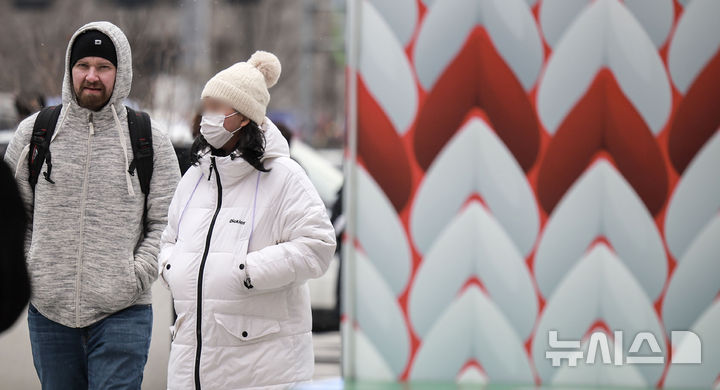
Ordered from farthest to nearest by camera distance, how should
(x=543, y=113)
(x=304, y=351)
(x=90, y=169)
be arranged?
(x=90, y=169) < (x=304, y=351) < (x=543, y=113)

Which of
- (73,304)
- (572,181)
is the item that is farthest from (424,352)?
(73,304)

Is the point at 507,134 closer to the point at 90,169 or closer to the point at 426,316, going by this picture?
the point at 426,316

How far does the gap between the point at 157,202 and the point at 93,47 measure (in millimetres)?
652

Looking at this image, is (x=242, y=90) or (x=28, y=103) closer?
(x=242, y=90)

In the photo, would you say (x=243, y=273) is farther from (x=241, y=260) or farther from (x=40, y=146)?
(x=40, y=146)

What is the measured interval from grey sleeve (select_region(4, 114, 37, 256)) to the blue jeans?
344mm

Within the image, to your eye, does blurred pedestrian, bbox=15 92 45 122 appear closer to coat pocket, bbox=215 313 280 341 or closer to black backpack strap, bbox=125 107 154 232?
black backpack strap, bbox=125 107 154 232

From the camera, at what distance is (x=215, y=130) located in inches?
167

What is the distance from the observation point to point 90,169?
4492 millimetres

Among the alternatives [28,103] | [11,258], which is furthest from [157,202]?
[28,103]

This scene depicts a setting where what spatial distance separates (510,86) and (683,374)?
26.6 inches

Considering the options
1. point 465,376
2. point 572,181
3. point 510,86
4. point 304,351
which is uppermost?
point 510,86

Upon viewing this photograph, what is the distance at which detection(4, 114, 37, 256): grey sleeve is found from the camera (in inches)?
177

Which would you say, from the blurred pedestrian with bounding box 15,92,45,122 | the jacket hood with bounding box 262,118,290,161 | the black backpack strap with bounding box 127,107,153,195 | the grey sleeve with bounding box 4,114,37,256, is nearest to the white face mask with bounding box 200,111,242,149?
the jacket hood with bounding box 262,118,290,161
